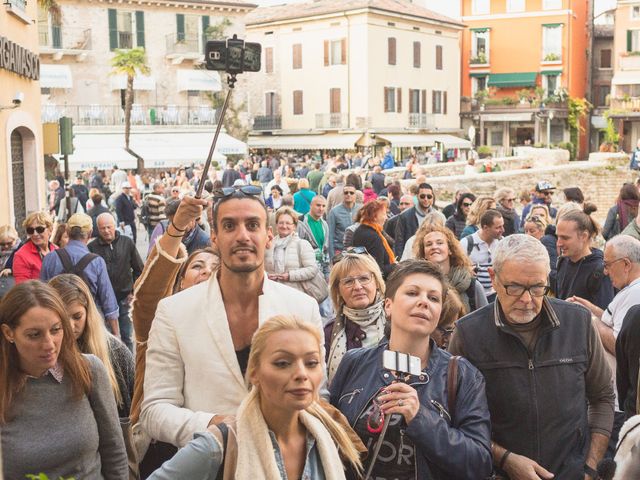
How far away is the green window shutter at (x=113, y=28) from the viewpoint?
4156cm

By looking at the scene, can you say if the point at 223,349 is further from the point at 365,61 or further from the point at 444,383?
the point at 365,61

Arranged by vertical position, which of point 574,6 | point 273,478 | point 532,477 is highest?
point 574,6

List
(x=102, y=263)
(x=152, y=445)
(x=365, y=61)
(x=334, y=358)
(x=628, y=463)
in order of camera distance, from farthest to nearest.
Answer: (x=365, y=61), (x=102, y=263), (x=334, y=358), (x=152, y=445), (x=628, y=463)

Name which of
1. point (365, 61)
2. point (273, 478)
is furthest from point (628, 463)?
point (365, 61)

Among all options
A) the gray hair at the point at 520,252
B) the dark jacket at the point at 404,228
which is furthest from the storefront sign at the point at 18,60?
the gray hair at the point at 520,252

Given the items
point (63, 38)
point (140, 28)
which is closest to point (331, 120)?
point (140, 28)

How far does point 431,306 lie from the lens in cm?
345

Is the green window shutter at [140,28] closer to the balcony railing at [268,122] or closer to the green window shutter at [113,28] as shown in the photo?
the green window shutter at [113,28]

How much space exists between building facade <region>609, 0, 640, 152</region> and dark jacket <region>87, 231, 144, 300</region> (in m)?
46.0

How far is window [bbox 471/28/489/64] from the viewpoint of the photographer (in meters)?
54.8

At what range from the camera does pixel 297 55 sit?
49.6 m

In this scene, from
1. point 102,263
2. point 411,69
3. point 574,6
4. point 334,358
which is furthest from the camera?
point 574,6

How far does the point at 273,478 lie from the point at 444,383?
3.06 feet

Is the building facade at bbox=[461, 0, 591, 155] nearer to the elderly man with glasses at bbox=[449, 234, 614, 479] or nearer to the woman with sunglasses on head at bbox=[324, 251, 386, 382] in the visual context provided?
the woman with sunglasses on head at bbox=[324, 251, 386, 382]
